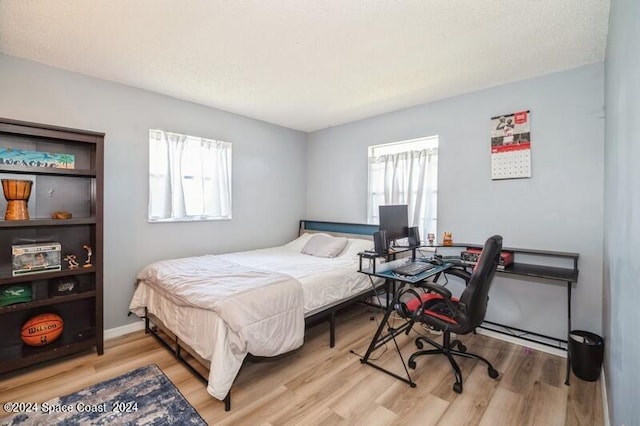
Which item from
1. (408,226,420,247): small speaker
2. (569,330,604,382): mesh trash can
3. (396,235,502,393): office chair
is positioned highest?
(408,226,420,247): small speaker

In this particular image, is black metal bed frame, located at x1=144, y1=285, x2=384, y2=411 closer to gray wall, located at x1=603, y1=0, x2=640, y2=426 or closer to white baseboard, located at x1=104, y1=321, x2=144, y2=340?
white baseboard, located at x1=104, y1=321, x2=144, y2=340

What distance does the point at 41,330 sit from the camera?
234 centimetres

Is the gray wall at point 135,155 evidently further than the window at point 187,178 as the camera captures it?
No

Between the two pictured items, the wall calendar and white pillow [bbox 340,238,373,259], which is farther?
white pillow [bbox 340,238,373,259]

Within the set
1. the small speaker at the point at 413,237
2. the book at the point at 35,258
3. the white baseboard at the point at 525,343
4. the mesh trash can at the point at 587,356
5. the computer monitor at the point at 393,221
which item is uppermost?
the computer monitor at the point at 393,221

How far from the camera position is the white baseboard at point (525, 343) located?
2.58 m

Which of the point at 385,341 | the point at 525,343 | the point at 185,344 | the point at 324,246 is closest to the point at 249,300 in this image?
the point at 185,344

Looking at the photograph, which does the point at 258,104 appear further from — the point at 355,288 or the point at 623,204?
the point at 623,204

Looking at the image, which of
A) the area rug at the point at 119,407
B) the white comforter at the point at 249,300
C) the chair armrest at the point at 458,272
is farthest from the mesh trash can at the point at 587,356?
the area rug at the point at 119,407

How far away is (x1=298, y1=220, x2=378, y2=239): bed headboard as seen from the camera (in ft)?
13.1

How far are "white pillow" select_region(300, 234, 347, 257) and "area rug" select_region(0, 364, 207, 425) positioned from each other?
2.05 m

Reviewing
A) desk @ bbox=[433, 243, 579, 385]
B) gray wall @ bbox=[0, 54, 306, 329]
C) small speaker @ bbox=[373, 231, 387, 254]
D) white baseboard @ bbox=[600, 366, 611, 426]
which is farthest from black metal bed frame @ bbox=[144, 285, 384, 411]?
white baseboard @ bbox=[600, 366, 611, 426]

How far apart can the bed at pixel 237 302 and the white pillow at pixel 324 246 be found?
10 centimetres

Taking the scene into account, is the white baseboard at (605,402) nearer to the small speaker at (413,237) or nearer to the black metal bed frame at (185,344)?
the small speaker at (413,237)
